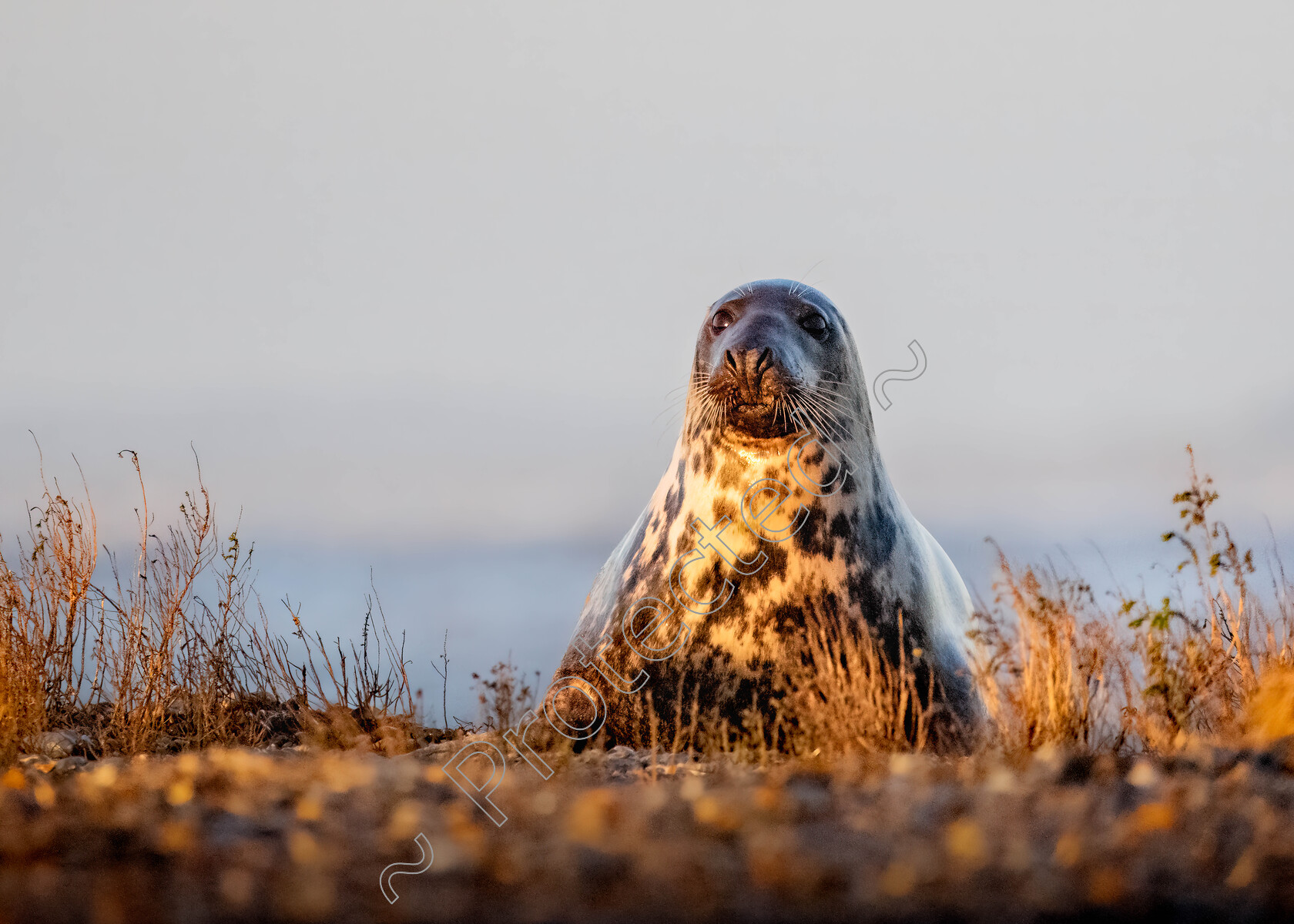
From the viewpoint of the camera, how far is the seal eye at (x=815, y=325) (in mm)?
5672

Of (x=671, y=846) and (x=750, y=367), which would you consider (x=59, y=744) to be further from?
(x=671, y=846)

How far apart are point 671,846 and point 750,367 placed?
3002mm

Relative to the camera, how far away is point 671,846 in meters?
2.51

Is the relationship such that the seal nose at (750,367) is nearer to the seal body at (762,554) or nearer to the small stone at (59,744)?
the seal body at (762,554)

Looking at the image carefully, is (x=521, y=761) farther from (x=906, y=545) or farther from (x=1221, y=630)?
(x=1221, y=630)

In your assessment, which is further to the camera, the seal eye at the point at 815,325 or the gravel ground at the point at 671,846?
the seal eye at the point at 815,325

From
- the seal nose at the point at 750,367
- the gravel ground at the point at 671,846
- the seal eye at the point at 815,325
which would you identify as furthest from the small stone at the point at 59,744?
the seal eye at the point at 815,325

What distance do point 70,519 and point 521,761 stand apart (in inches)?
176

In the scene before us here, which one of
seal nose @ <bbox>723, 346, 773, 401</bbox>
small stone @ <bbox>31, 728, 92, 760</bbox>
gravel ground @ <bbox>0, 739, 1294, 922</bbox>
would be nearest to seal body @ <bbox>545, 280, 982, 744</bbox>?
seal nose @ <bbox>723, 346, 773, 401</bbox>

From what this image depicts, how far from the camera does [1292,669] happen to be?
5.45m

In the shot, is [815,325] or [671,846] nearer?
[671,846]

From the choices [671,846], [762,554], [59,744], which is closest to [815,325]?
[762,554]

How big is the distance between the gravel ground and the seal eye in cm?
254

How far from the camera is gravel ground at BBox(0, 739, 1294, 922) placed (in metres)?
2.24
